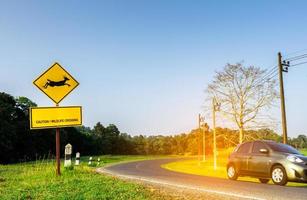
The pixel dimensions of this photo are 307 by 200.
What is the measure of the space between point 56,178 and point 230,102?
84.9 feet

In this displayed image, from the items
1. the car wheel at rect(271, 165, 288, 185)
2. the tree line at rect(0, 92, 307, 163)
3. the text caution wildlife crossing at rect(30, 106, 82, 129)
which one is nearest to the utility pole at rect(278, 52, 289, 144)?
the tree line at rect(0, 92, 307, 163)

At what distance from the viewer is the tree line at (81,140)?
183 feet

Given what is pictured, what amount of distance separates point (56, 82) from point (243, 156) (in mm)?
8233

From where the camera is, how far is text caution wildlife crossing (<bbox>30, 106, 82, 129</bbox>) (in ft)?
47.2

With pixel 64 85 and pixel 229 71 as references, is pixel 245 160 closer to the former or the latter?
pixel 64 85

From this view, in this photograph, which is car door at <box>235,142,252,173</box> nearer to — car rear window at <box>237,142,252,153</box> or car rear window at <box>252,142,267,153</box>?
car rear window at <box>237,142,252,153</box>

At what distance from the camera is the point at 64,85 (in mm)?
14875

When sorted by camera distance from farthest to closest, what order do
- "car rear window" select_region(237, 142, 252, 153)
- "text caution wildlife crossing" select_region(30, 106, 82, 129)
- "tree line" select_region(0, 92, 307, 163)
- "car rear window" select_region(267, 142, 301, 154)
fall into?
"tree line" select_region(0, 92, 307, 163)
"car rear window" select_region(237, 142, 252, 153)
"car rear window" select_region(267, 142, 301, 154)
"text caution wildlife crossing" select_region(30, 106, 82, 129)

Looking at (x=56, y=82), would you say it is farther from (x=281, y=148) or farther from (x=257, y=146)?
(x=281, y=148)

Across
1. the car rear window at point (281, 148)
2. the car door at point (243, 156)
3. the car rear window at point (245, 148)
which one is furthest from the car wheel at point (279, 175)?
the car rear window at point (245, 148)

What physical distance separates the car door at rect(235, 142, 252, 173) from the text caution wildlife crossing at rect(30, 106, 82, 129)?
6.92 m

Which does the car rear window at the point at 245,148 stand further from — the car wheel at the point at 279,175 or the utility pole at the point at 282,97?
the utility pole at the point at 282,97

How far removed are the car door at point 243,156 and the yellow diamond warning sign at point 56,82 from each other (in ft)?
24.9

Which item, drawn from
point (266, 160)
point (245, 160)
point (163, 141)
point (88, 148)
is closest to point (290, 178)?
point (266, 160)
